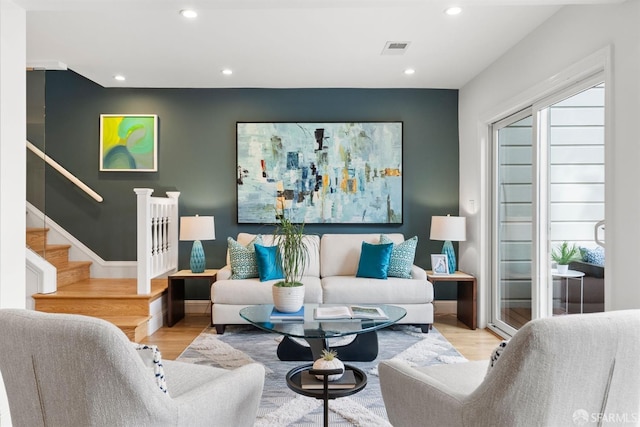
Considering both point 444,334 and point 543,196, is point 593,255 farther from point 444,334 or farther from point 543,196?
point 444,334

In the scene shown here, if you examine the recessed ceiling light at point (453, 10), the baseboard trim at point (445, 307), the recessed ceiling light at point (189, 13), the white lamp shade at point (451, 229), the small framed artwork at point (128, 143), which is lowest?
the baseboard trim at point (445, 307)

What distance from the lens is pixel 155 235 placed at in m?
4.23

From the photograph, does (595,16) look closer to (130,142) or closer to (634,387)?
(634,387)

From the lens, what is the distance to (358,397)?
2.57m

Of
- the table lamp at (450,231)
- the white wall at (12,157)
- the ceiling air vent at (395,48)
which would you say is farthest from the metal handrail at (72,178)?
the table lamp at (450,231)

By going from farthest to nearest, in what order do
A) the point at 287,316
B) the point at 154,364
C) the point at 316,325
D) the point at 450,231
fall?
the point at 450,231 → the point at 287,316 → the point at 316,325 → the point at 154,364

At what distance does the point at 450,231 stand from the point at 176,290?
2908 millimetres

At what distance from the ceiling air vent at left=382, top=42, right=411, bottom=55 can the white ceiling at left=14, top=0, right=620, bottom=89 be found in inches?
1.9

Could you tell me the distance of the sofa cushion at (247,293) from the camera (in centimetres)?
386

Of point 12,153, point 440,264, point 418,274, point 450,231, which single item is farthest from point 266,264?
point 12,153

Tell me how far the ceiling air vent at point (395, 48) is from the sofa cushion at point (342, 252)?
1.92m

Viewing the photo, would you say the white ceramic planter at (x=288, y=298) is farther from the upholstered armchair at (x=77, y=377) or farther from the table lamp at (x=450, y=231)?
the table lamp at (x=450, y=231)

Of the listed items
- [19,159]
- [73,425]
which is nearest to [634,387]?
[73,425]

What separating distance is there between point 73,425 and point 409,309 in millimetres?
3086
